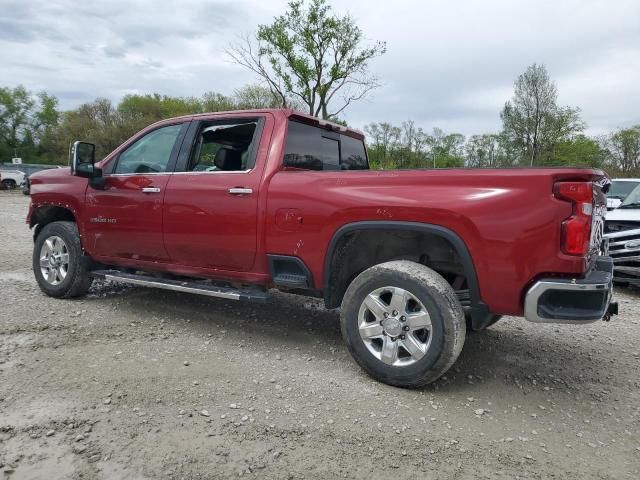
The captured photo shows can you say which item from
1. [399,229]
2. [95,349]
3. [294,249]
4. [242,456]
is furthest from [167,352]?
[399,229]

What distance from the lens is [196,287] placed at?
4.00 meters

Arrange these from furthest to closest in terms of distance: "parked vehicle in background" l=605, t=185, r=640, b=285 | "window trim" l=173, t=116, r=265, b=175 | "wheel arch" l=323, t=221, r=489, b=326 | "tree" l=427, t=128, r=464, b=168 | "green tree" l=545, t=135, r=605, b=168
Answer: "tree" l=427, t=128, r=464, b=168
"green tree" l=545, t=135, r=605, b=168
"parked vehicle in background" l=605, t=185, r=640, b=285
"window trim" l=173, t=116, r=265, b=175
"wheel arch" l=323, t=221, r=489, b=326

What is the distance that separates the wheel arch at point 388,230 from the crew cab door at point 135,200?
1694 millimetres

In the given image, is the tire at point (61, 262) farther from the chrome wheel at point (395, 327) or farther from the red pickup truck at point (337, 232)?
the chrome wheel at point (395, 327)

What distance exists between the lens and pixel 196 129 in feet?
14.1

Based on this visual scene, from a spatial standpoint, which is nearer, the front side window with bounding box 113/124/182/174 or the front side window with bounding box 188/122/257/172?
the front side window with bounding box 188/122/257/172

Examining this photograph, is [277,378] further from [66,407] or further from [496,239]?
[496,239]

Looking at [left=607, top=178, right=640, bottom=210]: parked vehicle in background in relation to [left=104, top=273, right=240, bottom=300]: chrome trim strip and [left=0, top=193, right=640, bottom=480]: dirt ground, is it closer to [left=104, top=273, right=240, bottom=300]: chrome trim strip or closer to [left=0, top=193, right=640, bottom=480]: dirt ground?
[left=0, top=193, right=640, bottom=480]: dirt ground

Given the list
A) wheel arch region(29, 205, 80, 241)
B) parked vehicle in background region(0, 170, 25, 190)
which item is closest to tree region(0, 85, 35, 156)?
parked vehicle in background region(0, 170, 25, 190)

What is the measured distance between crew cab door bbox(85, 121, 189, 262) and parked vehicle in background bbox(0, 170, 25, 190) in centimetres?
3478

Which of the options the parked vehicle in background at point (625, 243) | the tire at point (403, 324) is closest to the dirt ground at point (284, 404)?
the tire at point (403, 324)

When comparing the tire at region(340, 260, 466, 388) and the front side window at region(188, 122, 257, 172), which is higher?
the front side window at region(188, 122, 257, 172)

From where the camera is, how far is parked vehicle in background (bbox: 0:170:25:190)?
3347 cm

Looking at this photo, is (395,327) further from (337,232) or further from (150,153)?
(150,153)
